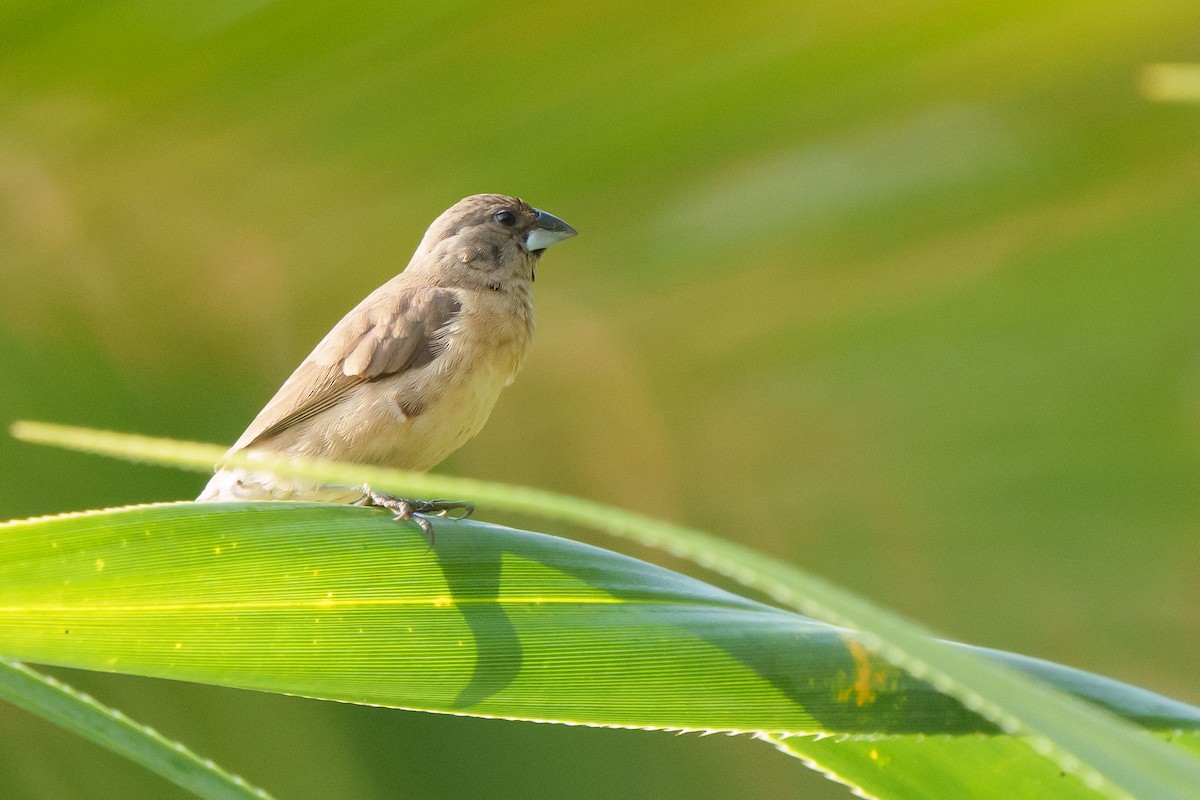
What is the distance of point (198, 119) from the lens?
1.67m

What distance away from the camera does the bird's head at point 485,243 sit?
2.96 m

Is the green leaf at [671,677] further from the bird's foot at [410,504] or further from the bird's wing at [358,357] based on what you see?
the bird's wing at [358,357]

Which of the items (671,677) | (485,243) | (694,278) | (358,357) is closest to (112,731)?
(671,677)

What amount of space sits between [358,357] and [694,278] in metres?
0.90

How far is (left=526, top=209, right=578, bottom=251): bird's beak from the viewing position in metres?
2.77

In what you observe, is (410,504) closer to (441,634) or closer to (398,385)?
(398,385)

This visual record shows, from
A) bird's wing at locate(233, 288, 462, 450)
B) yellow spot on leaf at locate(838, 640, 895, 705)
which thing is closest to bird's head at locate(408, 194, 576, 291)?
bird's wing at locate(233, 288, 462, 450)

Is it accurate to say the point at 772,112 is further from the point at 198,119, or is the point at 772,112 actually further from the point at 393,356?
the point at 393,356

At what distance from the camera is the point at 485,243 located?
3.02 meters

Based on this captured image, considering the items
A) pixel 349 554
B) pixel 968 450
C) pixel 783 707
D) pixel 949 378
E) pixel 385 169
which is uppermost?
pixel 385 169

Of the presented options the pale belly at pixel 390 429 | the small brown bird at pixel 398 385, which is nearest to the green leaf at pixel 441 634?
the small brown bird at pixel 398 385

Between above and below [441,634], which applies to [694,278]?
above

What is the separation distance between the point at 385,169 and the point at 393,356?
31.8 inches

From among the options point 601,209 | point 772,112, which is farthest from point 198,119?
point 772,112
